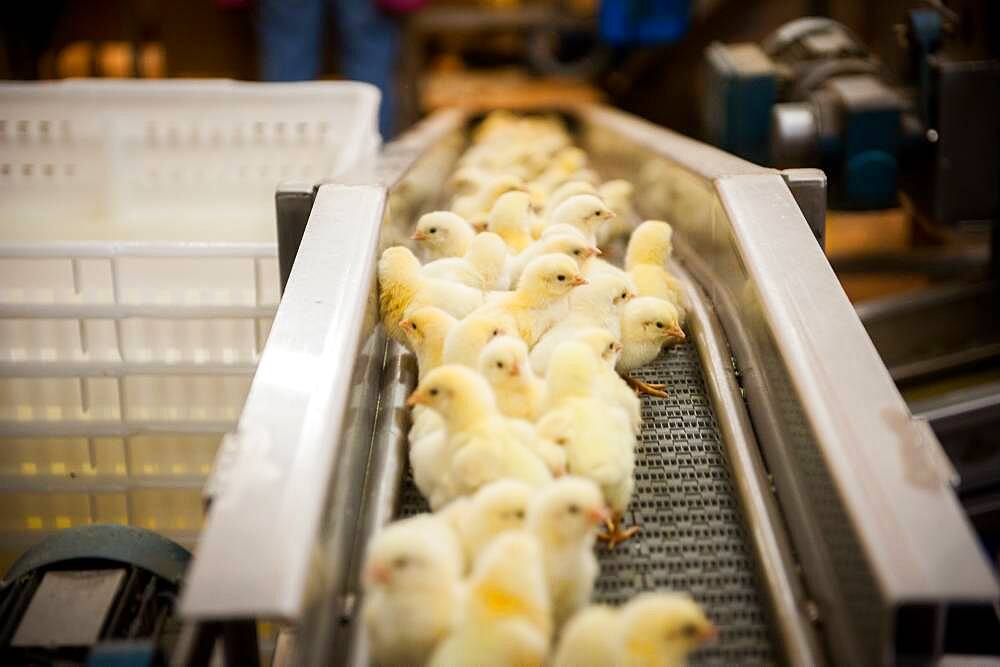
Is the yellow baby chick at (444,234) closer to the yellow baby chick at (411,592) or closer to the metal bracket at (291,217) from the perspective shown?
the metal bracket at (291,217)

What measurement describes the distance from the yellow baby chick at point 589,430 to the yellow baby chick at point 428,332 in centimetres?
19

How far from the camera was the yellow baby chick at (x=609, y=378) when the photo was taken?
1323mm

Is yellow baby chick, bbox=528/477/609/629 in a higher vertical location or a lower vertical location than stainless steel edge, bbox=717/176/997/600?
lower

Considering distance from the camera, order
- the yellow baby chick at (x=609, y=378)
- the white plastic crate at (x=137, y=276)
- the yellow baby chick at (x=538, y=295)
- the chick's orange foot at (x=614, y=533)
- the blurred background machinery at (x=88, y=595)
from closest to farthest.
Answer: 1. the blurred background machinery at (x=88, y=595)
2. the chick's orange foot at (x=614, y=533)
3. the yellow baby chick at (x=609, y=378)
4. the yellow baby chick at (x=538, y=295)
5. the white plastic crate at (x=137, y=276)

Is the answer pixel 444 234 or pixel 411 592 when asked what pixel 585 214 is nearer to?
pixel 444 234

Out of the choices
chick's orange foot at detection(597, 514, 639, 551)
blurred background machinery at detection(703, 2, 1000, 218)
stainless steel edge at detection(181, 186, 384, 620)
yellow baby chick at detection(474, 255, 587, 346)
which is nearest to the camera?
stainless steel edge at detection(181, 186, 384, 620)

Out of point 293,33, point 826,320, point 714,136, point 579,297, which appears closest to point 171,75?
point 293,33

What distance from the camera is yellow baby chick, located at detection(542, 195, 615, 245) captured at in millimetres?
1871

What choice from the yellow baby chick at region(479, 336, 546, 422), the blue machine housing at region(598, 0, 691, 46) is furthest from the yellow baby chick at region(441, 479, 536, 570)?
the blue machine housing at region(598, 0, 691, 46)

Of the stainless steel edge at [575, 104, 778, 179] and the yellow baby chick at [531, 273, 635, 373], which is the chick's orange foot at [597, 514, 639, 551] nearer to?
the yellow baby chick at [531, 273, 635, 373]

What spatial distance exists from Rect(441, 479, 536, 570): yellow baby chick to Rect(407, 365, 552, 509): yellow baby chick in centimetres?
6

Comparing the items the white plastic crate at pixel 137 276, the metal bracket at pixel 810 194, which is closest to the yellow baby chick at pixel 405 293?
the white plastic crate at pixel 137 276

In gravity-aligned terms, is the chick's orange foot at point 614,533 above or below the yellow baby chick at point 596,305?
below

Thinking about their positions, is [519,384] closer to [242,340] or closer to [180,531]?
[242,340]
